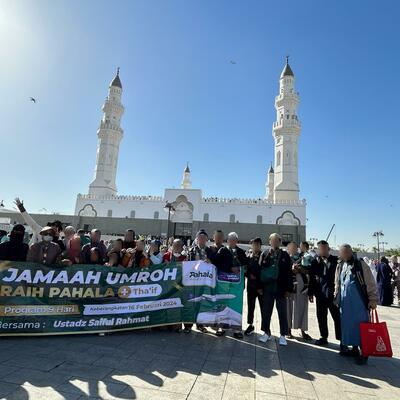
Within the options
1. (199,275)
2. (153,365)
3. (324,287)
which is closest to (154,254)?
(199,275)

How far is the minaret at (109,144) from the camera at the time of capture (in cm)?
4453

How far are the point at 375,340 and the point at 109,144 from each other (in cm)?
4568

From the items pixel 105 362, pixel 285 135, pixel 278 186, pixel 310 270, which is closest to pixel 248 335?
pixel 310 270

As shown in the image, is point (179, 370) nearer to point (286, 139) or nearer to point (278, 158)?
point (278, 158)

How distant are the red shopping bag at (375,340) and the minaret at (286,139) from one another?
120ft

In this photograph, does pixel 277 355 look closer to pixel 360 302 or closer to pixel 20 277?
pixel 360 302

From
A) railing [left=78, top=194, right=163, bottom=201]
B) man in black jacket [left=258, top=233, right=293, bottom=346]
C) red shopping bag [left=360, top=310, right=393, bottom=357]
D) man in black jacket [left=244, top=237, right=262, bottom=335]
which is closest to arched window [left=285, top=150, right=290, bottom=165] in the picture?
railing [left=78, top=194, right=163, bottom=201]

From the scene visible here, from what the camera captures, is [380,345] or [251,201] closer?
[380,345]

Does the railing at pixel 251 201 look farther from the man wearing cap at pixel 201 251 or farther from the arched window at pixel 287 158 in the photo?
the man wearing cap at pixel 201 251

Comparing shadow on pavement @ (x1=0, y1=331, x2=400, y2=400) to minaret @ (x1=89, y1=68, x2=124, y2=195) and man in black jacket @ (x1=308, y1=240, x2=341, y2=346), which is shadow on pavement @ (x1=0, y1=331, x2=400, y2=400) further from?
minaret @ (x1=89, y1=68, x2=124, y2=195)

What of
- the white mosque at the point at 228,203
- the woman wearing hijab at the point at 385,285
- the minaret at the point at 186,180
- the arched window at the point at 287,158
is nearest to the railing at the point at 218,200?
the white mosque at the point at 228,203

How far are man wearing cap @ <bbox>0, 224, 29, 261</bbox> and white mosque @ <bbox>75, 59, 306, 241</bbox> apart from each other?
3149 cm

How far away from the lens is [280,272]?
5.44m

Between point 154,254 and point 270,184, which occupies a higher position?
point 270,184
